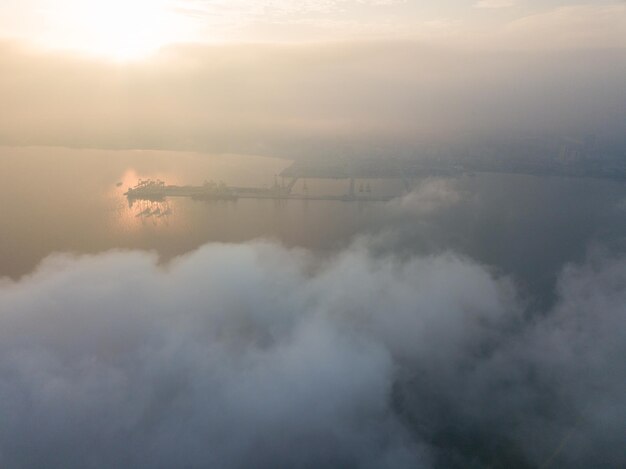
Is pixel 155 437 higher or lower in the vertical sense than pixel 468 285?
lower

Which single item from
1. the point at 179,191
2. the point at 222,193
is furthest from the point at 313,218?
the point at 179,191

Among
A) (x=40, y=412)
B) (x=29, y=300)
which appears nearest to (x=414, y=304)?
Result: (x=40, y=412)

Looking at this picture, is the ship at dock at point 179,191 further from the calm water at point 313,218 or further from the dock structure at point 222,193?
the calm water at point 313,218

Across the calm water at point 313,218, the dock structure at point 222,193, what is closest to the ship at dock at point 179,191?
the dock structure at point 222,193

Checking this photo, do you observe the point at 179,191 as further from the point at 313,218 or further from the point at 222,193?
the point at 313,218

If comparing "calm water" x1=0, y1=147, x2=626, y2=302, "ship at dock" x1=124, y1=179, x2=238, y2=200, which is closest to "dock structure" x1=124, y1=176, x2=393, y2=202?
"ship at dock" x1=124, y1=179, x2=238, y2=200

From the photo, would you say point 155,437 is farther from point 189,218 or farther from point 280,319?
point 189,218
